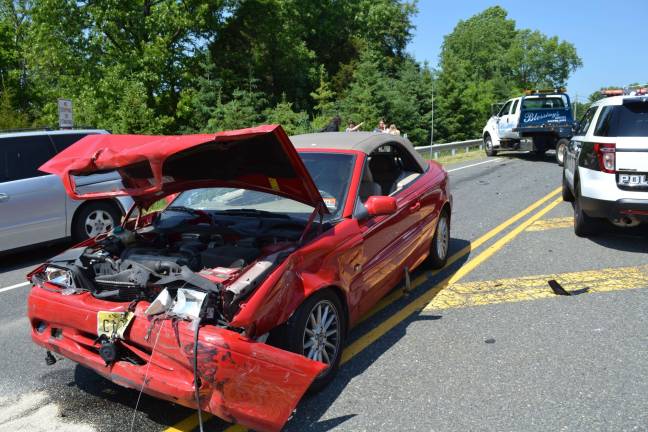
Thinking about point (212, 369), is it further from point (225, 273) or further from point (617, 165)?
point (617, 165)

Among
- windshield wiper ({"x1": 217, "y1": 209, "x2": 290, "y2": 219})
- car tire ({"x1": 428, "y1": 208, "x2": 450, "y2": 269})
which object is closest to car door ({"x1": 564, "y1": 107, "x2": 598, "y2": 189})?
car tire ({"x1": 428, "y1": 208, "x2": 450, "y2": 269})

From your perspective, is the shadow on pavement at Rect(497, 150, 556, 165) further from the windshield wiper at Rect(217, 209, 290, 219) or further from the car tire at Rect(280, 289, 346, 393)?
the car tire at Rect(280, 289, 346, 393)

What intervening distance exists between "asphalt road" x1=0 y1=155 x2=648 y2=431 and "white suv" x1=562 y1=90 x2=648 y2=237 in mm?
594

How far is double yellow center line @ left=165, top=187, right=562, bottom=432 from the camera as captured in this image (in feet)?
13.3

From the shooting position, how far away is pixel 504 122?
18562 mm

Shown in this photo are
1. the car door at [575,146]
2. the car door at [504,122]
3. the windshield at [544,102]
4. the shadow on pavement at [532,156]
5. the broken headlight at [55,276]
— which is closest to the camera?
the broken headlight at [55,276]

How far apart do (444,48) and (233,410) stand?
92158mm

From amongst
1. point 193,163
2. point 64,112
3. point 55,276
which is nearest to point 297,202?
point 193,163

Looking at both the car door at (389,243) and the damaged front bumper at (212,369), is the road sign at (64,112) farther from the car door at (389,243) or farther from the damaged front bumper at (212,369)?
the damaged front bumper at (212,369)

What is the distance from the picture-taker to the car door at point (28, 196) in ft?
23.7

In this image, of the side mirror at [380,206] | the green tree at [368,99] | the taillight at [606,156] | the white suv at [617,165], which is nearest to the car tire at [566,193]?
the white suv at [617,165]

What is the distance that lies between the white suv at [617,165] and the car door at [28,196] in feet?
23.0

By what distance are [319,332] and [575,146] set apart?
20.8 ft

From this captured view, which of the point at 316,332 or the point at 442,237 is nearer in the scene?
the point at 316,332
